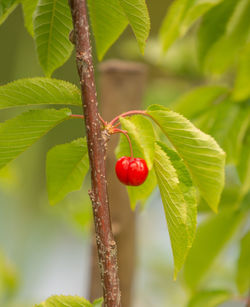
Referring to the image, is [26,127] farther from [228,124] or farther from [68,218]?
[68,218]

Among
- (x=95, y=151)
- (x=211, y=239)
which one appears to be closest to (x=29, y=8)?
(x=95, y=151)

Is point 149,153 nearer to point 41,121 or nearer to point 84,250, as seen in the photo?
point 41,121

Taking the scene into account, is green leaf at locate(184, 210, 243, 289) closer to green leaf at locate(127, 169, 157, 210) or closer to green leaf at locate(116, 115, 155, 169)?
green leaf at locate(127, 169, 157, 210)

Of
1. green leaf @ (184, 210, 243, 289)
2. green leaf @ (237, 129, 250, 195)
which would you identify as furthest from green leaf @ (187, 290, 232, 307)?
green leaf @ (237, 129, 250, 195)

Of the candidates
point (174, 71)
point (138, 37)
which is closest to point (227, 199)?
point (138, 37)

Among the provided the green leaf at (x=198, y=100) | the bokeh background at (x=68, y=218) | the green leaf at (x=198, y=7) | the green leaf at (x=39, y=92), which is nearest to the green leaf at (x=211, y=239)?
the green leaf at (x=198, y=100)
